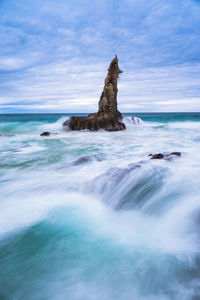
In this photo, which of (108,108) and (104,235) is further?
(108,108)

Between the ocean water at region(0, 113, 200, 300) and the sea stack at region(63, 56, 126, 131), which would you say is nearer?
the ocean water at region(0, 113, 200, 300)

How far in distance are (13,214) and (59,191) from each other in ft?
3.92

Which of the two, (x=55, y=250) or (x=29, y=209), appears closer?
(x=55, y=250)

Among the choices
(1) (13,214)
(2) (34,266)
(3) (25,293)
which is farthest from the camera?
(1) (13,214)

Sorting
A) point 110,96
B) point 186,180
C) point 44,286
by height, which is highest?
point 110,96

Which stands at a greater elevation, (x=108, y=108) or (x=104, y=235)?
(x=108, y=108)

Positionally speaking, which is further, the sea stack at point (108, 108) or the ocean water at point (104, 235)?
the sea stack at point (108, 108)

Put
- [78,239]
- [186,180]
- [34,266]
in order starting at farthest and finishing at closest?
[186,180], [78,239], [34,266]

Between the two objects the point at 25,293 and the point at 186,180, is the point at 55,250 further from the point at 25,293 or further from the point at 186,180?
the point at 186,180

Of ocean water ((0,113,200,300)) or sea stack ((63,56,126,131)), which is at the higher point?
sea stack ((63,56,126,131))

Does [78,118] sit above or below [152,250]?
above

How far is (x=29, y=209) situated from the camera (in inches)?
151

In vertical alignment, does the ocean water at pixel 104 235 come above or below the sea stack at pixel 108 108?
below

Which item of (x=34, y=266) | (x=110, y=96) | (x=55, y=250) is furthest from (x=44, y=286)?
(x=110, y=96)
